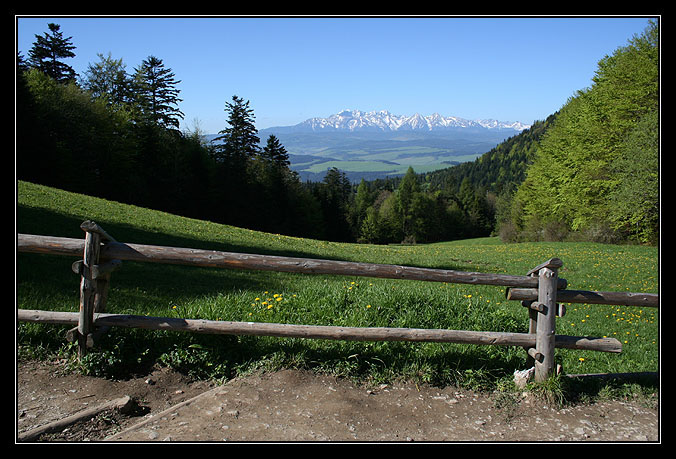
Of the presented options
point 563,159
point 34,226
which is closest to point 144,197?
point 34,226

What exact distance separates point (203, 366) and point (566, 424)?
3919 millimetres

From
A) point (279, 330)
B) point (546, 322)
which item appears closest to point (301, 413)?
point (279, 330)

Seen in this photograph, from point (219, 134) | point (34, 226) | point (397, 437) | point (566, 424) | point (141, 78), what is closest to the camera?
point (397, 437)

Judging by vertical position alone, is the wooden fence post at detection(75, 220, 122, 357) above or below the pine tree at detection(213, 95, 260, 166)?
below

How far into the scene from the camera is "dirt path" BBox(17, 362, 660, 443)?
4102mm

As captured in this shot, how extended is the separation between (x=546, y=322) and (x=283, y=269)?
2994mm

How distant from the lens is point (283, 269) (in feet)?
16.8

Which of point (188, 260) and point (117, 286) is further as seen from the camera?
point (117, 286)

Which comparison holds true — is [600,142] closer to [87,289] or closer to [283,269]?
[283,269]

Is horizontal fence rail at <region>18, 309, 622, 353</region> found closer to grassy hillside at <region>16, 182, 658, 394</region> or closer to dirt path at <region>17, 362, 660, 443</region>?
grassy hillside at <region>16, 182, 658, 394</region>

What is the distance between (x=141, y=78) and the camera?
180 feet

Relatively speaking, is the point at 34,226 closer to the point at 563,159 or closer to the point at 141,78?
the point at 563,159

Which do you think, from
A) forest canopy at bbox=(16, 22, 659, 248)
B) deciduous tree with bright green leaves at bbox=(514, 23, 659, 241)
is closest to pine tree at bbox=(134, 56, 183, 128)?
forest canopy at bbox=(16, 22, 659, 248)

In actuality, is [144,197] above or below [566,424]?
above
